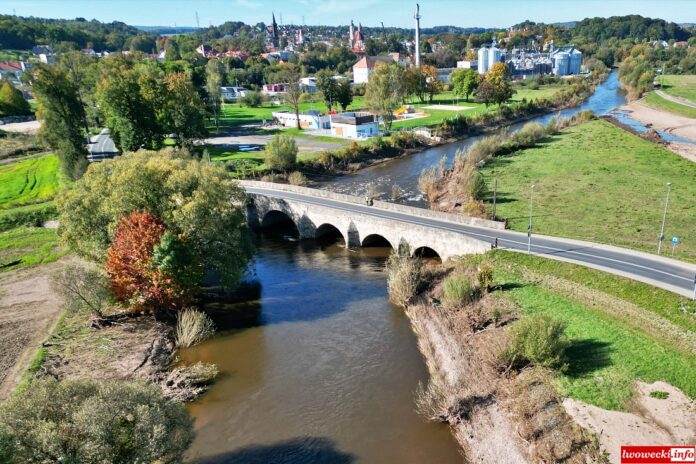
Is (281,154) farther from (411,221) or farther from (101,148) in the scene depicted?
(101,148)

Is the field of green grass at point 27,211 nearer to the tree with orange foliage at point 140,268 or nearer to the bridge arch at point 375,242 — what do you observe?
the tree with orange foliage at point 140,268

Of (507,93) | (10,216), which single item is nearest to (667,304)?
(10,216)

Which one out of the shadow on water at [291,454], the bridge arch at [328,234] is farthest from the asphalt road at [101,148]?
the shadow on water at [291,454]

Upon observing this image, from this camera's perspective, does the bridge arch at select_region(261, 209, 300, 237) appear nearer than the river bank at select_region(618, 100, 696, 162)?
Yes

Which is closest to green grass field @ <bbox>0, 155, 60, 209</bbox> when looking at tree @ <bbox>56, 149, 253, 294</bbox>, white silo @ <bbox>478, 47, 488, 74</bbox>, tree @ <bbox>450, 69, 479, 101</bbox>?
tree @ <bbox>56, 149, 253, 294</bbox>

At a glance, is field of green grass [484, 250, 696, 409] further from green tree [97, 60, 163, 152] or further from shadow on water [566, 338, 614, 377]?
green tree [97, 60, 163, 152]

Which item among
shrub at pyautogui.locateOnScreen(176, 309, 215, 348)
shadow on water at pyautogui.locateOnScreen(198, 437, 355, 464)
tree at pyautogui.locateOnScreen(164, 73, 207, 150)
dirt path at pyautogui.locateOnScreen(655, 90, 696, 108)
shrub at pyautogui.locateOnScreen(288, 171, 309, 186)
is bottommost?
shadow on water at pyautogui.locateOnScreen(198, 437, 355, 464)
